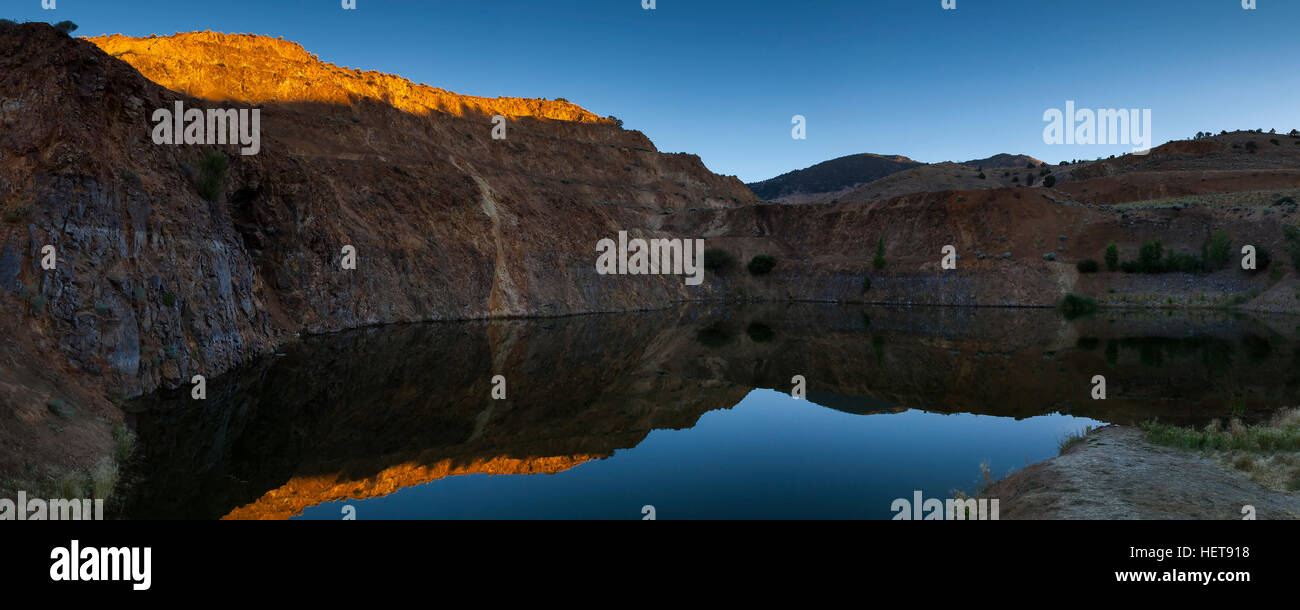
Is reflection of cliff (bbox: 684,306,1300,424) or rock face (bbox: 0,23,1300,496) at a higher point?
rock face (bbox: 0,23,1300,496)

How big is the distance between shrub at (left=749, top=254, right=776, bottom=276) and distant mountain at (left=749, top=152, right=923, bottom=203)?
105m

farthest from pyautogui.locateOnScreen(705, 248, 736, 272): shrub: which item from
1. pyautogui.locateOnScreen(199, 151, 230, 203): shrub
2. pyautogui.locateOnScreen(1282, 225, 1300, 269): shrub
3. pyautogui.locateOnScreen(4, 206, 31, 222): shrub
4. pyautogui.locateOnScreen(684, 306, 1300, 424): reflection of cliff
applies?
pyautogui.locateOnScreen(4, 206, 31, 222): shrub

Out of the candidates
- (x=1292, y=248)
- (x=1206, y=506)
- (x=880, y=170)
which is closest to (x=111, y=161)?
(x=1206, y=506)

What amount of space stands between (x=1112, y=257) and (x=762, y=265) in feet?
104

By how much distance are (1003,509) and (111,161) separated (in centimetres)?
2198

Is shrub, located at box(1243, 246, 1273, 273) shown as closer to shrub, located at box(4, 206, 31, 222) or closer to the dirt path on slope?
the dirt path on slope

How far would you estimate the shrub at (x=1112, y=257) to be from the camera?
54969 mm

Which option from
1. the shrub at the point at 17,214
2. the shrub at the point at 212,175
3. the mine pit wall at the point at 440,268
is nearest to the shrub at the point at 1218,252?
the mine pit wall at the point at 440,268

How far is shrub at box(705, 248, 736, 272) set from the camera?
70.2 meters

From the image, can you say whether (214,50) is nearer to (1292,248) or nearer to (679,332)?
(679,332)

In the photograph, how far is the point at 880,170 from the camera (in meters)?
183

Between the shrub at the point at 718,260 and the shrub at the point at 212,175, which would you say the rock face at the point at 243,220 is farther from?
the shrub at the point at 718,260

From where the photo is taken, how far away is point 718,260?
70.2 meters

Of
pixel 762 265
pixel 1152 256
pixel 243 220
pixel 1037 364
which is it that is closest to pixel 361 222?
pixel 243 220
